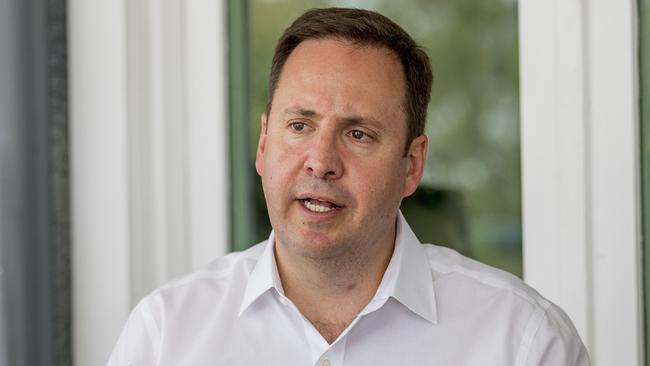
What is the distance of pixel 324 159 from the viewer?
58.3 inches

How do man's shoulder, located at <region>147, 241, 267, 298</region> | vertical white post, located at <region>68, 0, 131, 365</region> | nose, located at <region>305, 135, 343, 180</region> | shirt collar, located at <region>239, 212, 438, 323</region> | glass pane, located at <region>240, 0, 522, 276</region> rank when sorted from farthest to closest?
vertical white post, located at <region>68, 0, 131, 365</region> → glass pane, located at <region>240, 0, 522, 276</region> → man's shoulder, located at <region>147, 241, 267, 298</region> → shirt collar, located at <region>239, 212, 438, 323</region> → nose, located at <region>305, 135, 343, 180</region>

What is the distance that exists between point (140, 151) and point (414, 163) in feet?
2.31

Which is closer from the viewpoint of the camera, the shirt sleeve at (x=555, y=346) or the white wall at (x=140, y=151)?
the shirt sleeve at (x=555, y=346)

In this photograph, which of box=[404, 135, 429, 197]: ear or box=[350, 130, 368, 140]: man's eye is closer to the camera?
box=[350, 130, 368, 140]: man's eye

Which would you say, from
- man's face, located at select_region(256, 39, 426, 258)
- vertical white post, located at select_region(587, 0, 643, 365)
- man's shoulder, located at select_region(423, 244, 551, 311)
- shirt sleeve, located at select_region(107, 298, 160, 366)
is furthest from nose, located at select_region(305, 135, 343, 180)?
vertical white post, located at select_region(587, 0, 643, 365)

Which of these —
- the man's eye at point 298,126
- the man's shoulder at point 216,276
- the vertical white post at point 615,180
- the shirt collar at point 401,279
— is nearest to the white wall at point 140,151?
the man's shoulder at point 216,276

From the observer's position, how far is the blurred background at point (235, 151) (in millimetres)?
1743

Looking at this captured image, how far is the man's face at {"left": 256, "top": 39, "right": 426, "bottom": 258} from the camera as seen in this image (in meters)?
1.50

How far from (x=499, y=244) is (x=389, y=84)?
54 cm

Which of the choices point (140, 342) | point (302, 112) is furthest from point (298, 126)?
point (140, 342)

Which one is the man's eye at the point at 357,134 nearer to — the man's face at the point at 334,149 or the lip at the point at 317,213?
the man's face at the point at 334,149

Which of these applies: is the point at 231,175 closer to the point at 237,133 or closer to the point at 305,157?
the point at 237,133

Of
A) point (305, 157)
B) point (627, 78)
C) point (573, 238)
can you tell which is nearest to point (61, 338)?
point (305, 157)

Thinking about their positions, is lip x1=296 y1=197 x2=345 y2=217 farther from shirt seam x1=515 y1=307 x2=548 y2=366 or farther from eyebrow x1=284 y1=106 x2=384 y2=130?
shirt seam x1=515 y1=307 x2=548 y2=366
